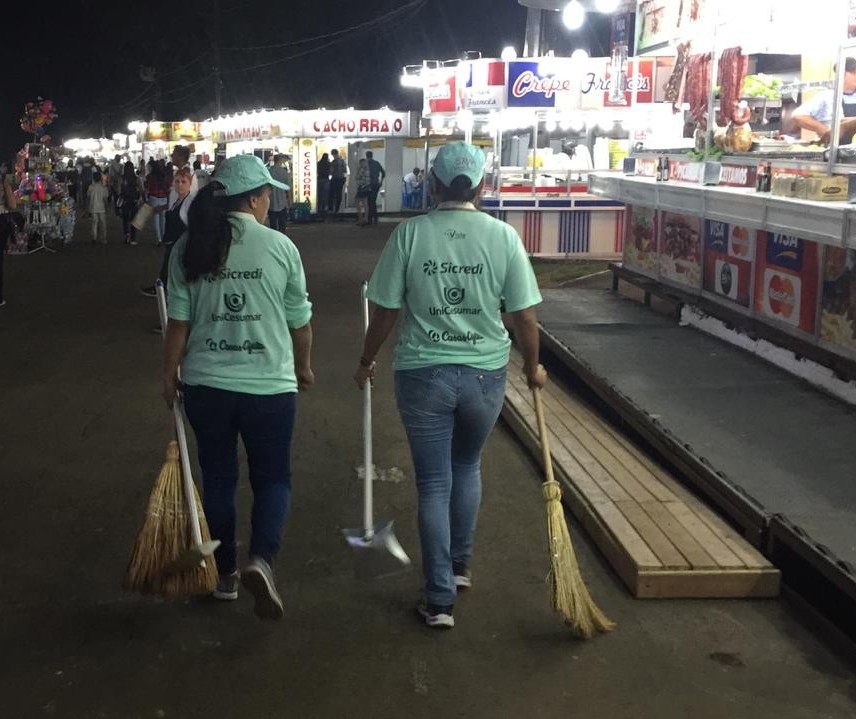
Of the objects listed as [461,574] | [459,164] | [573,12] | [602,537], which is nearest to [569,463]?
[602,537]

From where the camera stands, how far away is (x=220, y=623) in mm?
4270

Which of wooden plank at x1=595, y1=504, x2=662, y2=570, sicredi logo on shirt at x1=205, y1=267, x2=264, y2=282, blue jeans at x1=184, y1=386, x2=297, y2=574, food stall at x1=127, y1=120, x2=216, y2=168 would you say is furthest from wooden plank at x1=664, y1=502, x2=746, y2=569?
food stall at x1=127, y1=120, x2=216, y2=168

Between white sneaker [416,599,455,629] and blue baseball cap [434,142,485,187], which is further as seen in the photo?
white sneaker [416,599,455,629]

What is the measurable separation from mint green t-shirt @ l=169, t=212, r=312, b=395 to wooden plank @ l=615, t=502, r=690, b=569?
1.83m

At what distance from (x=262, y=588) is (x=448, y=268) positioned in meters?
1.42

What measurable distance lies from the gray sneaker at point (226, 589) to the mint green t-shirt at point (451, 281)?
4.02 feet

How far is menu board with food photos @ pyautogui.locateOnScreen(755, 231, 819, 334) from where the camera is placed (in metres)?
7.82

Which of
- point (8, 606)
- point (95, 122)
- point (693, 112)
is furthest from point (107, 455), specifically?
point (95, 122)

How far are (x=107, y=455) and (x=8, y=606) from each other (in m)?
2.37

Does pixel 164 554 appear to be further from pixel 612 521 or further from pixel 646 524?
pixel 646 524

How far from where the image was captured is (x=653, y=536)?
15.9 ft

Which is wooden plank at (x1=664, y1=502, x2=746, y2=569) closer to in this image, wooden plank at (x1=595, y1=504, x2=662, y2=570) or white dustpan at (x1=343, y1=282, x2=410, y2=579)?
wooden plank at (x1=595, y1=504, x2=662, y2=570)

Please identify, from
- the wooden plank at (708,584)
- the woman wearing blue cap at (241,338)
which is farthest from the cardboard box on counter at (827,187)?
the woman wearing blue cap at (241,338)

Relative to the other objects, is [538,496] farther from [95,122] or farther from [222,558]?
[95,122]
